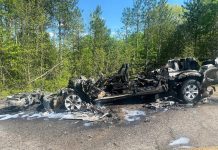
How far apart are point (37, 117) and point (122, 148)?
4.66 metres

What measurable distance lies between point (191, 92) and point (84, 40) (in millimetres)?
21355

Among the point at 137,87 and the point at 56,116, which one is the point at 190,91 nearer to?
the point at 137,87

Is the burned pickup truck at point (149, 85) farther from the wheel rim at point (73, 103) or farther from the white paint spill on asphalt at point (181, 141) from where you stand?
the white paint spill on asphalt at point (181, 141)

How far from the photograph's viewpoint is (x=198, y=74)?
12.7 m

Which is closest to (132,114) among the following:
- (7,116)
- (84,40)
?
(7,116)

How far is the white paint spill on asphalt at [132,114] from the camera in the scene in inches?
416

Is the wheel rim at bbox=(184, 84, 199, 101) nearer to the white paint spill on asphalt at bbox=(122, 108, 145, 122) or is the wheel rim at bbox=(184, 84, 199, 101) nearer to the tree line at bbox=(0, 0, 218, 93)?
the white paint spill on asphalt at bbox=(122, 108, 145, 122)

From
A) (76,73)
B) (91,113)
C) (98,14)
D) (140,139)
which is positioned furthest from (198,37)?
(140,139)

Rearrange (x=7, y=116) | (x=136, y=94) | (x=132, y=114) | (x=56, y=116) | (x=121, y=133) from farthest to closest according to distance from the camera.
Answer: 1. (x=136, y=94)
2. (x=7, y=116)
3. (x=56, y=116)
4. (x=132, y=114)
5. (x=121, y=133)

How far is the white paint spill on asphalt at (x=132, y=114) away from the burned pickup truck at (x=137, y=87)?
3.35ft

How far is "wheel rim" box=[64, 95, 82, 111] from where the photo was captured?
11.8 metres

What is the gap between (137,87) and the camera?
1259cm

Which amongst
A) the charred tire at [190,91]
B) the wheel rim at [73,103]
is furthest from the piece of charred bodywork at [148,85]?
the wheel rim at [73,103]

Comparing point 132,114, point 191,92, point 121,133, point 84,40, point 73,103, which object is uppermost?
point 84,40
